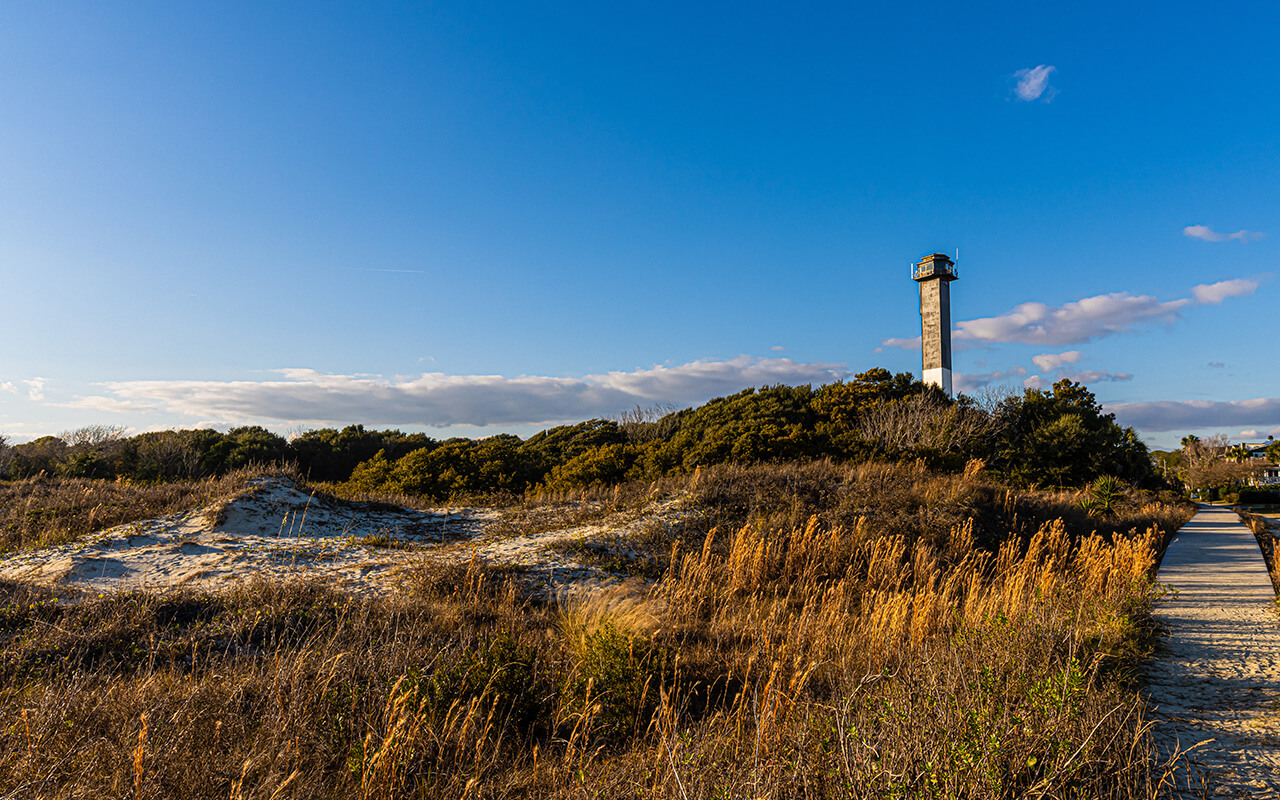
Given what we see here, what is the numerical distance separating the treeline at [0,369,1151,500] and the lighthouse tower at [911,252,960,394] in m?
5.74

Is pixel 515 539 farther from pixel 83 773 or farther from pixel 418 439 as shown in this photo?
pixel 418 439

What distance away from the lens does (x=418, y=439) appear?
95.5ft

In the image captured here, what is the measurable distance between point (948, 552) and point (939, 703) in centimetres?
705

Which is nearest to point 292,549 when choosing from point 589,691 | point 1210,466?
point 589,691

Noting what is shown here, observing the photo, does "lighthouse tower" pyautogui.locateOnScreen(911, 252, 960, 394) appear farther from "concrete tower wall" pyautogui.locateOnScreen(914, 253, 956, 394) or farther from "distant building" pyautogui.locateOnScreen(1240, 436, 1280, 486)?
"distant building" pyautogui.locateOnScreen(1240, 436, 1280, 486)

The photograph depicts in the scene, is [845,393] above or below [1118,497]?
above

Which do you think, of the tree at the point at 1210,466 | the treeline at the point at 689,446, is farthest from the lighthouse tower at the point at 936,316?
the tree at the point at 1210,466

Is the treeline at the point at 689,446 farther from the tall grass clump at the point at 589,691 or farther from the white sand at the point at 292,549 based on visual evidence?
the tall grass clump at the point at 589,691

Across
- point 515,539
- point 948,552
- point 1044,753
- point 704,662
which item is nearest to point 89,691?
point 704,662

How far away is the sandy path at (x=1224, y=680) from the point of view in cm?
337

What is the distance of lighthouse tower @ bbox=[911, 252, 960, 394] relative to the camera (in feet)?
116

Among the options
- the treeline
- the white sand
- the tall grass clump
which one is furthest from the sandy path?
the treeline

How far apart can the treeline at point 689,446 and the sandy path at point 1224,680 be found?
33.9ft

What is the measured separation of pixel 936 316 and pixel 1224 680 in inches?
1382
